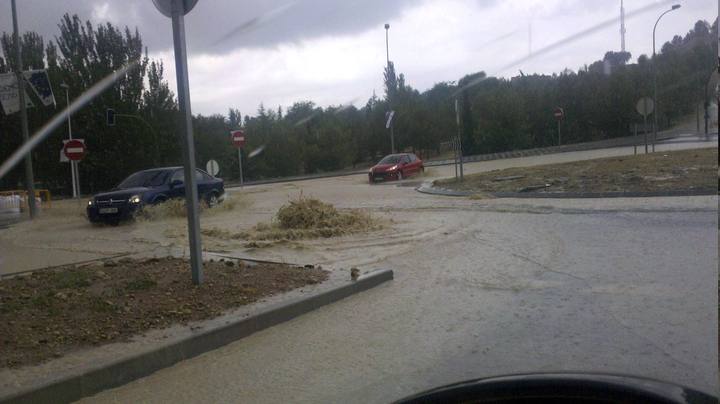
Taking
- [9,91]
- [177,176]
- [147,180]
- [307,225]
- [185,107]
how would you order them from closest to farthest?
1. [185,107]
2. [307,225]
3. [147,180]
4. [177,176]
5. [9,91]

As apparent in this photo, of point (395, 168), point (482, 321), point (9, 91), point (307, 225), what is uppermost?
point (9, 91)

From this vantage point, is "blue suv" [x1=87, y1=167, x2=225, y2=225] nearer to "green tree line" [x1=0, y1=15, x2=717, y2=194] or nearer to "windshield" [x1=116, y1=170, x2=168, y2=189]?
"windshield" [x1=116, y1=170, x2=168, y2=189]

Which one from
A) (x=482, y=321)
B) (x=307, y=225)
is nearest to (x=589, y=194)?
(x=307, y=225)

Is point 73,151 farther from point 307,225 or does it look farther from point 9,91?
point 307,225

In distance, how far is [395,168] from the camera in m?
31.8

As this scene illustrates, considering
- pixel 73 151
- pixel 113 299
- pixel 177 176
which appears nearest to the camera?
pixel 113 299

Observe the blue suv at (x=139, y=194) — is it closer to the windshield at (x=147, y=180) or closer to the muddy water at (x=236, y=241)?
the windshield at (x=147, y=180)

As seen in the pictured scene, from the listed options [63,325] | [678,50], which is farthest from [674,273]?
[678,50]

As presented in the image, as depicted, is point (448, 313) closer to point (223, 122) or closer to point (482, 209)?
point (482, 209)

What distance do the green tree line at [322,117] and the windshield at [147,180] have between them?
66.8ft

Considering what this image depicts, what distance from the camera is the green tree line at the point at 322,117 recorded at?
127 feet

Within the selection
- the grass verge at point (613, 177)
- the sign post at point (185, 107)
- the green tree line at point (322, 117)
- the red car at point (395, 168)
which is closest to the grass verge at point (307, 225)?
the sign post at point (185, 107)

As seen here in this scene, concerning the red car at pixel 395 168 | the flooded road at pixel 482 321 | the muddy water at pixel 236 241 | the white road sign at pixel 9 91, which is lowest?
the flooded road at pixel 482 321

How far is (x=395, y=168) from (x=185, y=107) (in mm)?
25208
